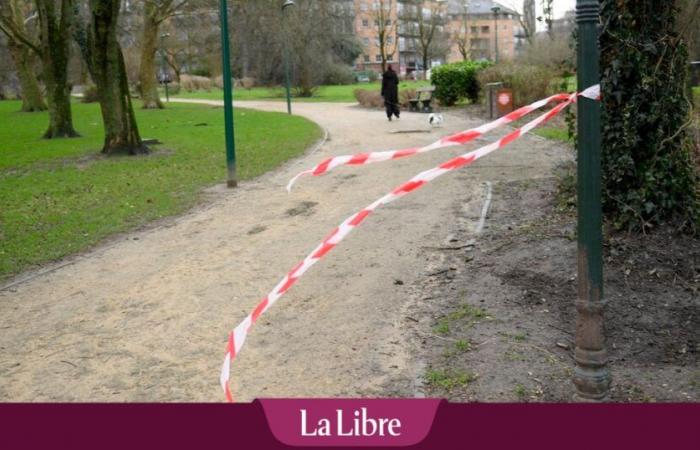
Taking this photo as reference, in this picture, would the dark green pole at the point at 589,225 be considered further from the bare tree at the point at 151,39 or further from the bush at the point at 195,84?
the bush at the point at 195,84

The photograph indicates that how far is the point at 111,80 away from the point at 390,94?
10.8 meters

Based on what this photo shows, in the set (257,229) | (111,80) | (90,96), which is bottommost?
(257,229)

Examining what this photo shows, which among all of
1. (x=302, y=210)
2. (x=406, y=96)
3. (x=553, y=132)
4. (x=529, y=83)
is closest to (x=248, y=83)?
(x=406, y=96)

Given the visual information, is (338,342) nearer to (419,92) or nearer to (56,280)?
(56,280)

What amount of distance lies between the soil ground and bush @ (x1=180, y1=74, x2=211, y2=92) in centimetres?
6324

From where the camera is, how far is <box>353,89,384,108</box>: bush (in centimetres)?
3447

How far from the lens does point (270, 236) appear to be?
28.4 feet

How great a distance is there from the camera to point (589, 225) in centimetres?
346

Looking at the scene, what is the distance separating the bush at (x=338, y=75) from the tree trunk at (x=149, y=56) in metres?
22.2

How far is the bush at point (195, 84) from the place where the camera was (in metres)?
70.4

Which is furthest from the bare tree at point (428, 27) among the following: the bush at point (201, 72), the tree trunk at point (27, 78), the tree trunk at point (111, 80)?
the tree trunk at point (111, 80)

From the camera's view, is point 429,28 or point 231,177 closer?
point 231,177

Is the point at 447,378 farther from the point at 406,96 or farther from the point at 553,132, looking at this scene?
the point at 406,96

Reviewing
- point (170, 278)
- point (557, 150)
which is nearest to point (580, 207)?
point (170, 278)
